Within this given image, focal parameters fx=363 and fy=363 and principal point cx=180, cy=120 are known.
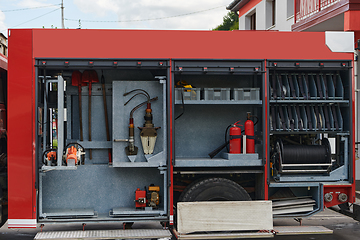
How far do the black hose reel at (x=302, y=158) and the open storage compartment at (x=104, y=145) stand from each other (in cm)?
191

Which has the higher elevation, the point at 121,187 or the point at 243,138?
the point at 243,138

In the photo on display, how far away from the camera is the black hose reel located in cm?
595

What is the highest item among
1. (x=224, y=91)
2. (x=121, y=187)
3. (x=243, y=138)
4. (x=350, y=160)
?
(x=224, y=91)

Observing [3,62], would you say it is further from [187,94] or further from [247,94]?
[247,94]

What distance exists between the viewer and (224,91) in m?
5.90

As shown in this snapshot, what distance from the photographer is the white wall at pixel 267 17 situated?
15258mm

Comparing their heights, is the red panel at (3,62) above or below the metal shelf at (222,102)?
above

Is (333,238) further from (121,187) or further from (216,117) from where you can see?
(121,187)

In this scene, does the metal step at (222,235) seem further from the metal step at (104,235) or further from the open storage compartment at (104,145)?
the open storage compartment at (104,145)

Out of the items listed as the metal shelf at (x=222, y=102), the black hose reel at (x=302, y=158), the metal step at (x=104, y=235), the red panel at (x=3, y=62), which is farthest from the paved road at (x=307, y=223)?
the red panel at (x=3, y=62)

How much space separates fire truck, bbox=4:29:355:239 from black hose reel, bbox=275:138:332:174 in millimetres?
18

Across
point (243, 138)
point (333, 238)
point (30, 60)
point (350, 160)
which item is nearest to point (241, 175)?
point (243, 138)

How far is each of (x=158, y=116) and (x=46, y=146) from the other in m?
1.94

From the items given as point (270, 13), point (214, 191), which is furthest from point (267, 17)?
point (214, 191)
